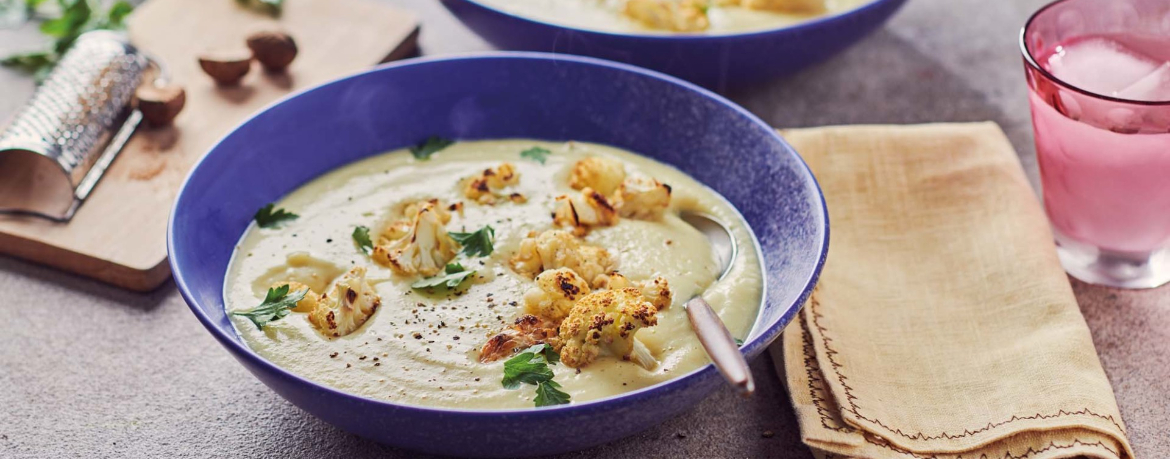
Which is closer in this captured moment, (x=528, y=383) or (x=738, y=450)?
(x=528, y=383)

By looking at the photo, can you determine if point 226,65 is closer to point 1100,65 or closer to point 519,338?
point 519,338

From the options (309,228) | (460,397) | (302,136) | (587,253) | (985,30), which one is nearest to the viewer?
(460,397)

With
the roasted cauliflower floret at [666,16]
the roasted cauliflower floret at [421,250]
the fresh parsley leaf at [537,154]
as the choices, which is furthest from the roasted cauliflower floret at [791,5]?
the roasted cauliflower floret at [421,250]

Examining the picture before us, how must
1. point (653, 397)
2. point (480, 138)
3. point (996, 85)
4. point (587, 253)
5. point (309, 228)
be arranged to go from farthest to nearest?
1. point (996, 85)
2. point (480, 138)
3. point (309, 228)
4. point (587, 253)
5. point (653, 397)

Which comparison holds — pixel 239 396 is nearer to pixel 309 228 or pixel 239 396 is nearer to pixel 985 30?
pixel 309 228

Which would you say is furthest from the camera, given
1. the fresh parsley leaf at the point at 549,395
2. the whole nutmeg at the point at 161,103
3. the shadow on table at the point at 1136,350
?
the whole nutmeg at the point at 161,103

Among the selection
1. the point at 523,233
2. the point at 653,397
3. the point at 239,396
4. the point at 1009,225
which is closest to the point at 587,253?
the point at 523,233

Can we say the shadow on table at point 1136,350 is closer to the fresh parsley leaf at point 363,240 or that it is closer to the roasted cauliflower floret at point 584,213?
the roasted cauliflower floret at point 584,213
